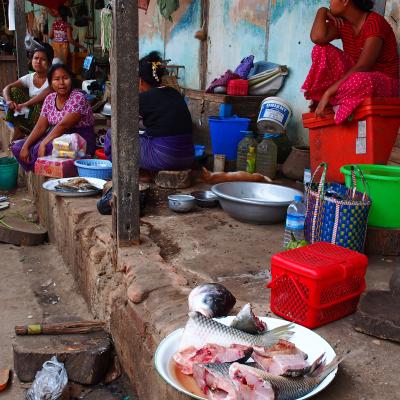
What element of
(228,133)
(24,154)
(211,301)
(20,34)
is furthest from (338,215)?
(20,34)

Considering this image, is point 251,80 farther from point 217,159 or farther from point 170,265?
point 170,265

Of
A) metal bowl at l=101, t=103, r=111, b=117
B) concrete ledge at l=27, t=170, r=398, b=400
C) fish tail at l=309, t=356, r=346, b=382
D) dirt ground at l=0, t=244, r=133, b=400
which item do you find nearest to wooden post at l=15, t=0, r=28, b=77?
metal bowl at l=101, t=103, r=111, b=117

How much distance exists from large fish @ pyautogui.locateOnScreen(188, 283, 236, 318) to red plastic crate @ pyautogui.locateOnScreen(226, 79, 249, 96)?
13.4ft

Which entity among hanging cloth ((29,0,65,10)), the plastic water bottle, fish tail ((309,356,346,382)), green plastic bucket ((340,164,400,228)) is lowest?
fish tail ((309,356,346,382))

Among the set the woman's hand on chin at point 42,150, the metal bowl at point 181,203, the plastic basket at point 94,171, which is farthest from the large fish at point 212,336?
the woman's hand on chin at point 42,150

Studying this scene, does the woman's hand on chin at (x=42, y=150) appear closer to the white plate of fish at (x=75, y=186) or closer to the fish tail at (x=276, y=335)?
the white plate of fish at (x=75, y=186)

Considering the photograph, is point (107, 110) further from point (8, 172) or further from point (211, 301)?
point (211, 301)

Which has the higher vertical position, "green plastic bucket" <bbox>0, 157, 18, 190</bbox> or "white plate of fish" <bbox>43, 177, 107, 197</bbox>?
"white plate of fish" <bbox>43, 177, 107, 197</bbox>

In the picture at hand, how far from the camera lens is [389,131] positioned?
411cm

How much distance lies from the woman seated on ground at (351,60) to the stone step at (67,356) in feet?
8.35

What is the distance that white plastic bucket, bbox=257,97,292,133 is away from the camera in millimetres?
5688

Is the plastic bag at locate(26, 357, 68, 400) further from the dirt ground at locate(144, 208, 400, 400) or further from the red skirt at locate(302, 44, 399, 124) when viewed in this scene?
the red skirt at locate(302, 44, 399, 124)

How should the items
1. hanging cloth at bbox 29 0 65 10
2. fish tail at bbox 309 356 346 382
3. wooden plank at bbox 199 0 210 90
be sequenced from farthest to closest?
1. hanging cloth at bbox 29 0 65 10
2. wooden plank at bbox 199 0 210 90
3. fish tail at bbox 309 356 346 382

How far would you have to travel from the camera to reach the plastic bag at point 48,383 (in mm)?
3080
